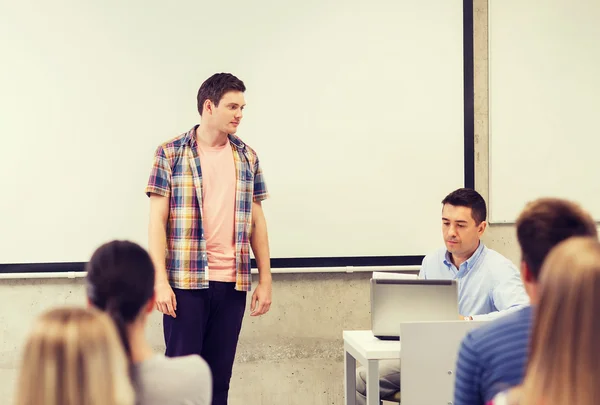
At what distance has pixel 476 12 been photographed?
4195 millimetres

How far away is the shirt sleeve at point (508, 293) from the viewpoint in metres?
2.99

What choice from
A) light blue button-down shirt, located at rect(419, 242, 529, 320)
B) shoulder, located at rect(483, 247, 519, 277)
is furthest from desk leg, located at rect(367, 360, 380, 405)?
shoulder, located at rect(483, 247, 519, 277)

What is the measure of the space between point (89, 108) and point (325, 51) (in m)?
1.32

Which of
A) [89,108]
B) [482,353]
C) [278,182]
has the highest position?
[89,108]

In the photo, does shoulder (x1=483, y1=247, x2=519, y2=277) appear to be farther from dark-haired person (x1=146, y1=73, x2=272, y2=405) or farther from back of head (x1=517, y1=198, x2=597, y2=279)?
back of head (x1=517, y1=198, x2=597, y2=279)

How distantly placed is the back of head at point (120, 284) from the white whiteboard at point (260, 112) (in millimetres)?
2457

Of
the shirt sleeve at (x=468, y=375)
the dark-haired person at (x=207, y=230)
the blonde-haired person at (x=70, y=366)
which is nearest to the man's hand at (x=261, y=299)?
the dark-haired person at (x=207, y=230)

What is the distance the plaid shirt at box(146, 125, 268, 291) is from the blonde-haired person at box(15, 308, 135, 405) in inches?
79.9

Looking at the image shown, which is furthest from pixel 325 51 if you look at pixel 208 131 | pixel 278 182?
pixel 208 131

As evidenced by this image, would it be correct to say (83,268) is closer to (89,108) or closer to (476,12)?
(89,108)

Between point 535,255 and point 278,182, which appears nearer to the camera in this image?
point 535,255

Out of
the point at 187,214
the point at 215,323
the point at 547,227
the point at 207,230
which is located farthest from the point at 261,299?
the point at 547,227

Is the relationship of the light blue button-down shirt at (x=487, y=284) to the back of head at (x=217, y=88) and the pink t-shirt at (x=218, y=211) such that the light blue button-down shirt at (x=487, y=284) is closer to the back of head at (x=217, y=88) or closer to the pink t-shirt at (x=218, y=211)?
the pink t-shirt at (x=218, y=211)

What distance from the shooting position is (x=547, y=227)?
Answer: 152 cm
